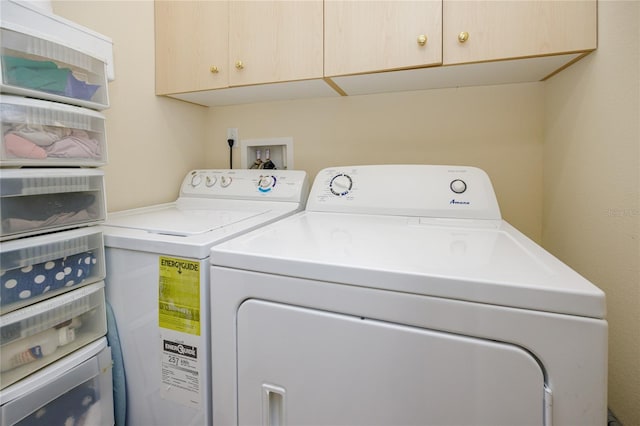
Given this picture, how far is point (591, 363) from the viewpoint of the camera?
0.52m

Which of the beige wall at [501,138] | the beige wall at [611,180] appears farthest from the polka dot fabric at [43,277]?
the beige wall at [611,180]

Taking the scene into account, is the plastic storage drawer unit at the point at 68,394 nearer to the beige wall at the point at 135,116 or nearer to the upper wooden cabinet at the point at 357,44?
the beige wall at the point at 135,116

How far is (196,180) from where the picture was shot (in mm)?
1613

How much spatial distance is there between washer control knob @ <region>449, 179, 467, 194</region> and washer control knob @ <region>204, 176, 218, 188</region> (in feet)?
3.61

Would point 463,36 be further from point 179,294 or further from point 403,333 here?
point 179,294

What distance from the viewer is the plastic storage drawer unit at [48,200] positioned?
0.71m

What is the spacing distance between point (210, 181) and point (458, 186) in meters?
1.15

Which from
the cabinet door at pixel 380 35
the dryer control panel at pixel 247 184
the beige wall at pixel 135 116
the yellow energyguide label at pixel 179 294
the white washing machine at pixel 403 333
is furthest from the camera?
the dryer control panel at pixel 247 184

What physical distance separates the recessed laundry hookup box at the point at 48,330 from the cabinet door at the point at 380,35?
1.10 metres

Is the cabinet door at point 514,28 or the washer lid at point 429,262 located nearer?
the washer lid at point 429,262

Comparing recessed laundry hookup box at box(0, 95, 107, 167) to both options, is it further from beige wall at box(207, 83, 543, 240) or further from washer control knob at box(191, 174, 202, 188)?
beige wall at box(207, 83, 543, 240)

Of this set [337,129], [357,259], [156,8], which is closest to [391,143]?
[337,129]

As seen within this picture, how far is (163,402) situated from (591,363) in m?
0.99

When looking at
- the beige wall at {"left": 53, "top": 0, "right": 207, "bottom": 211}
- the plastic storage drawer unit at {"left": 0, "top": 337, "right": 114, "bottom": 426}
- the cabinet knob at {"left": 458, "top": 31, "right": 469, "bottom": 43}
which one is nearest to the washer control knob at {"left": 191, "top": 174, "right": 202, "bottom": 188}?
the beige wall at {"left": 53, "top": 0, "right": 207, "bottom": 211}
